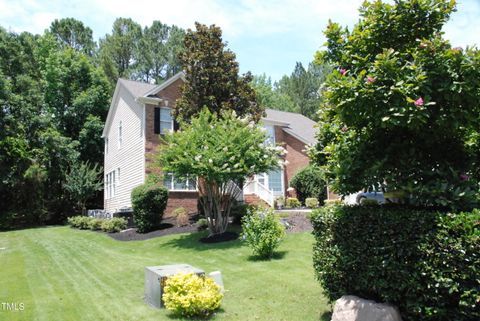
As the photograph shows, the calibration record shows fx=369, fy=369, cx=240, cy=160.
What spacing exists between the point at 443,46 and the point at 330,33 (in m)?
1.54

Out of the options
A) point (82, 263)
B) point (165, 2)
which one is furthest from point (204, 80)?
point (82, 263)

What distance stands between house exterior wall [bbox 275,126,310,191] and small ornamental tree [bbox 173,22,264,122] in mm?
7627

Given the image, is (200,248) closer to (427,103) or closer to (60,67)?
(427,103)

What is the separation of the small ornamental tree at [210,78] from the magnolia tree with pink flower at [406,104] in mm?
12342

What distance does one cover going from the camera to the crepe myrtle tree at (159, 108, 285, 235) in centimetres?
1233

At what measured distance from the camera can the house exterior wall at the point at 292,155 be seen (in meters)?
24.6

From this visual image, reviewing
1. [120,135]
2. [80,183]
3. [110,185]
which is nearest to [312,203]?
[120,135]

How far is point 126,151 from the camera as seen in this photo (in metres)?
22.7

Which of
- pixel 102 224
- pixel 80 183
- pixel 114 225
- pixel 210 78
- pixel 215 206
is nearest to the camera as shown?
pixel 215 206

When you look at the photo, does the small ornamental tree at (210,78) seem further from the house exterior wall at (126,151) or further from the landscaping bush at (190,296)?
the landscaping bush at (190,296)

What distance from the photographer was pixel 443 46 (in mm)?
4180

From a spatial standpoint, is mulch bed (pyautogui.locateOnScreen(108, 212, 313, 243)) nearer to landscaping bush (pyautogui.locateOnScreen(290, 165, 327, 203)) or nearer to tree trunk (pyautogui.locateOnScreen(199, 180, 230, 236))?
tree trunk (pyautogui.locateOnScreen(199, 180, 230, 236))

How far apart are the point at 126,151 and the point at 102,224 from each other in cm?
595

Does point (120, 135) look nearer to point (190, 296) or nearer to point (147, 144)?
point (147, 144)
